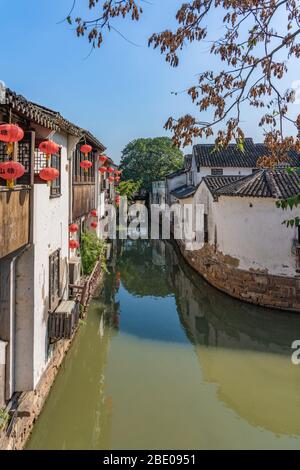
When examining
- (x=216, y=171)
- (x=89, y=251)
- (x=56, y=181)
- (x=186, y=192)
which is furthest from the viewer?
(x=216, y=171)

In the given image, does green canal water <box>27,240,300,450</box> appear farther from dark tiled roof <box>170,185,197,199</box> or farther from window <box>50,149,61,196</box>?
dark tiled roof <box>170,185,197,199</box>

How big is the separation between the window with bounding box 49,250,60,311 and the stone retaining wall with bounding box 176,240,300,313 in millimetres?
7883

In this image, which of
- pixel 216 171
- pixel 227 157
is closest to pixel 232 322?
pixel 216 171

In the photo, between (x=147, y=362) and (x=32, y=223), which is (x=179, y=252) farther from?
(x=32, y=223)

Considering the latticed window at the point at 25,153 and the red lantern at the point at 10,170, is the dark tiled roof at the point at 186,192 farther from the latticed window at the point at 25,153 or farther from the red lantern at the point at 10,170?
the red lantern at the point at 10,170

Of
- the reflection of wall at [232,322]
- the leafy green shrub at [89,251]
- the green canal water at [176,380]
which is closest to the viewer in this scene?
the green canal water at [176,380]

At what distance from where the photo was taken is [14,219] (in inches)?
218

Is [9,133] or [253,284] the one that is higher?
[9,133]

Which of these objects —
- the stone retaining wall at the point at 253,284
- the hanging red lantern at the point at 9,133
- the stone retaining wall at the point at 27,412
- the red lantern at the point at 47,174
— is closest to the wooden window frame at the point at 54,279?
the stone retaining wall at the point at 27,412

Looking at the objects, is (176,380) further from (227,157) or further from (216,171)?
(227,157)

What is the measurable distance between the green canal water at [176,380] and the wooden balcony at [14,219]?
3674mm

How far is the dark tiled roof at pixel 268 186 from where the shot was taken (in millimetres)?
13492

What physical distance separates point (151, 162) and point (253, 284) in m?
37.8
